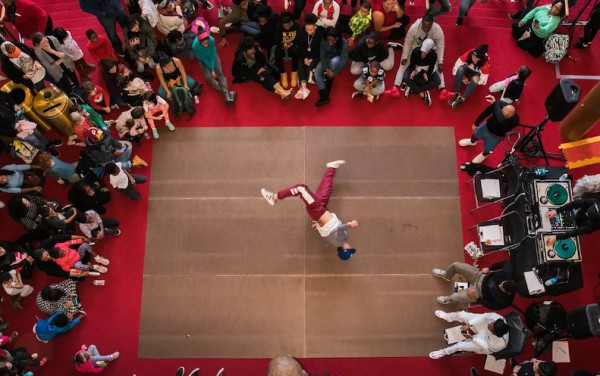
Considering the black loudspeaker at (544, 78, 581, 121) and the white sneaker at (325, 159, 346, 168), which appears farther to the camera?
the white sneaker at (325, 159, 346, 168)

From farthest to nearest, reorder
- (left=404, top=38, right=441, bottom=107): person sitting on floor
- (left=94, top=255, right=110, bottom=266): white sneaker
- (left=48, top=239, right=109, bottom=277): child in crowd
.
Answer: (left=404, top=38, right=441, bottom=107): person sitting on floor
(left=94, top=255, right=110, bottom=266): white sneaker
(left=48, top=239, right=109, bottom=277): child in crowd

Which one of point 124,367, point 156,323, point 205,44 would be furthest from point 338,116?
point 124,367

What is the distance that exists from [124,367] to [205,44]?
201 inches

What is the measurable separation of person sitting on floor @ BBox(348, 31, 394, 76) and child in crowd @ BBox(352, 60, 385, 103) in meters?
0.12

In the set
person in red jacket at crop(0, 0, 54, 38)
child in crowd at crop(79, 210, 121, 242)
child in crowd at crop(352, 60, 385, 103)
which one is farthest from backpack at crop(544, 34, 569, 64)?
person in red jacket at crop(0, 0, 54, 38)

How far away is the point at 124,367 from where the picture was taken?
663 centimetres

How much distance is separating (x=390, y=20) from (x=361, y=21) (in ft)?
2.32

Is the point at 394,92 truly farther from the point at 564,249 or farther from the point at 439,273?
the point at 564,249

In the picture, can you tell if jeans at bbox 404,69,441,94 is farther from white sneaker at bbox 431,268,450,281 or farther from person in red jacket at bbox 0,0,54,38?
person in red jacket at bbox 0,0,54,38

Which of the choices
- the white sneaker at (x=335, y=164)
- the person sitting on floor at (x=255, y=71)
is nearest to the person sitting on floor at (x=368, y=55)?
the person sitting on floor at (x=255, y=71)

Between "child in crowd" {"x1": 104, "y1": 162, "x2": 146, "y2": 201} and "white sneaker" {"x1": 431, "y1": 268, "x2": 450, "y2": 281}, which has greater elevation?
"child in crowd" {"x1": 104, "y1": 162, "x2": 146, "y2": 201}

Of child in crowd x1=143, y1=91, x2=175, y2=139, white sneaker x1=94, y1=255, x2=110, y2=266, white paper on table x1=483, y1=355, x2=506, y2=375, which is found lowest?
white paper on table x1=483, y1=355, x2=506, y2=375

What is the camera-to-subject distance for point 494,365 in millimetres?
6379

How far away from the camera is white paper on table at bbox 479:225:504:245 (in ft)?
21.2
